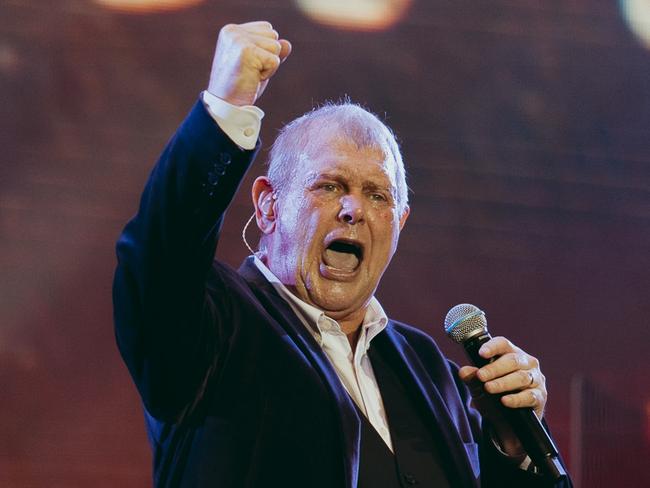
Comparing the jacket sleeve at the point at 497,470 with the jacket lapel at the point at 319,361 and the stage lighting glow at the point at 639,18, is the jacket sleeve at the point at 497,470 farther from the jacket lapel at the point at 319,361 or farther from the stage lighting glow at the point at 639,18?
the stage lighting glow at the point at 639,18

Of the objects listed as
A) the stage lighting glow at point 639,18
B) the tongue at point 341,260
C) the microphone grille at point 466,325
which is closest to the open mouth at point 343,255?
the tongue at point 341,260

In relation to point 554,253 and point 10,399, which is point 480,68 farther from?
point 10,399

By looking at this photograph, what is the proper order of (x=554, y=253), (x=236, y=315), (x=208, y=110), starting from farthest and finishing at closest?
(x=554, y=253) → (x=236, y=315) → (x=208, y=110)

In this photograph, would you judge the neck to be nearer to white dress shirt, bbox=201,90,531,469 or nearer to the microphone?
white dress shirt, bbox=201,90,531,469

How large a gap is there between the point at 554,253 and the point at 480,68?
0.63 metres

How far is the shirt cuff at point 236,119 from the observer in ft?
4.36

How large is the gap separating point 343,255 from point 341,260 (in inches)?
0.7

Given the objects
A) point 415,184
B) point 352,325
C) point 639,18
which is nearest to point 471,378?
point 352,325

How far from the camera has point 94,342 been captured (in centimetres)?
250

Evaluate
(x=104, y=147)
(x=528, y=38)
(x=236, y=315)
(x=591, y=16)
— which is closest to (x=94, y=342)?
(x=104, y=147)

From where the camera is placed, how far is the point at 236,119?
1.33 m

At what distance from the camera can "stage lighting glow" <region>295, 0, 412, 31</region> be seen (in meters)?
2.75

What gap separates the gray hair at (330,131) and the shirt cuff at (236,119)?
571 millimetres

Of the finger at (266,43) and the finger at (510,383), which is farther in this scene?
the finger at (510,383)
